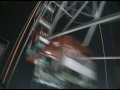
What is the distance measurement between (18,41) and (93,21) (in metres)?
0.53

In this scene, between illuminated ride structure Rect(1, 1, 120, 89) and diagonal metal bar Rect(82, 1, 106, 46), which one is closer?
illuminated ride structure Rect(1, 1, 120, 89)

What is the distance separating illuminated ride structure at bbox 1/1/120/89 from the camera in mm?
1184

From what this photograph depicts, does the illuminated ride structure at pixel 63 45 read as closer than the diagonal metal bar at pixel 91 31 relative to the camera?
Yes

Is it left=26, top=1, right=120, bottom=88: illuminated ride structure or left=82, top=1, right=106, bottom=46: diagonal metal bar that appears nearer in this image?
left=26, top=1, right=120, bottom=88: illuminated ride structure

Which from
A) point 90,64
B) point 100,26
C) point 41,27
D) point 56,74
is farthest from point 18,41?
point 100,26

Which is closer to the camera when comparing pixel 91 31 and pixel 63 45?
pixel 63 45

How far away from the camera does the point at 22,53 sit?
1.19m

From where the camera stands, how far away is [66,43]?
126 centimetres

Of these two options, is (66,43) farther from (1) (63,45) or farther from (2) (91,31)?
(2) (91,31)

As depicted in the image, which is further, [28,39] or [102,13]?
[102,13]

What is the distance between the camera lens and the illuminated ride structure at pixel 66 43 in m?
1.18

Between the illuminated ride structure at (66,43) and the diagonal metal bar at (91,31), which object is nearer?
the illuminated ride structure at (66,43)

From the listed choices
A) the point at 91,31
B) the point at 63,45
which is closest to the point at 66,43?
the point at 63,45

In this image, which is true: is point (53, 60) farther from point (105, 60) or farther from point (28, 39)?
point (105, 60)
